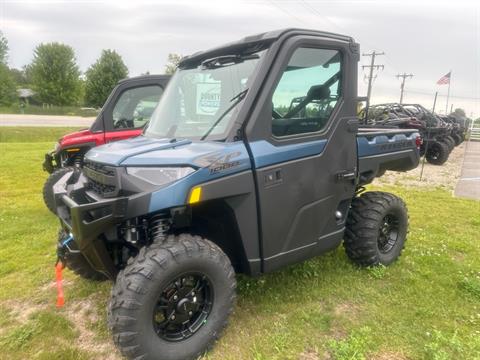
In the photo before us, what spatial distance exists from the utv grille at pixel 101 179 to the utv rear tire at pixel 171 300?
19.4 inches

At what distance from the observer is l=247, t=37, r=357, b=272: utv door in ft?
9.34

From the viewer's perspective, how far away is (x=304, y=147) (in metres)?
3.03

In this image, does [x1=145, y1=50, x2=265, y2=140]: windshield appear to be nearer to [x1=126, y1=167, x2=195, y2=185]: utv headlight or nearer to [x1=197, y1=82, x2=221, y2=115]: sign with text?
[x1=197, y1=82, x2=221, y2=115]: sign with text

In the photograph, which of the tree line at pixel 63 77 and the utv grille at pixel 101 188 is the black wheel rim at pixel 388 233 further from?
the tree line at pixel 63 77

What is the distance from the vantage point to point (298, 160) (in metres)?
3.00

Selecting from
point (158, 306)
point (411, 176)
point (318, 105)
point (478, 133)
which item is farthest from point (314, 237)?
point (478, 133)

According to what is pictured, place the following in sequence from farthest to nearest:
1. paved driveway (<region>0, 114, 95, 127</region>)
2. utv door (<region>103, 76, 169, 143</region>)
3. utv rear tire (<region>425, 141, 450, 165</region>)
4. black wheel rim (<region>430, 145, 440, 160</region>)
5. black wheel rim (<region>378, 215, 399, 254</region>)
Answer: paved driveway (<region>0, 114, 95, 127</region>) → black wheel rim (<region>430, 145, 440, 160</region>) → utv rear tire (<region>425, 141, 450, 165</region>) → utv door (<region>103, 76, 169, 143</region>) → black wheel rim (<region>378, 215, 399, 254</region>)

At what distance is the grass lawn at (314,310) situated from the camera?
2875 mm

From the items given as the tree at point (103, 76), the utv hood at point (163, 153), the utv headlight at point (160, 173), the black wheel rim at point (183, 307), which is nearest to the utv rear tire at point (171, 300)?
the black wheel rim at point (183, 307)

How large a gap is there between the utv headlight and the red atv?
363 centimetres

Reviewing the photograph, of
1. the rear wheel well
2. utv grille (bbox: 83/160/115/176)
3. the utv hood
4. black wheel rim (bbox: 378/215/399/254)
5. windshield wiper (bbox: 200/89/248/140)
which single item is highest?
windshield wiper (bbox: 200/89/248/140)

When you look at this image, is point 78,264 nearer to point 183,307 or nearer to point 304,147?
point 183,307

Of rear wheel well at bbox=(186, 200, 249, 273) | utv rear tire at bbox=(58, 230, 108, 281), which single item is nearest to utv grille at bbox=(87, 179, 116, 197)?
utv rear tire at bbox=(58, 230, 108, 281)

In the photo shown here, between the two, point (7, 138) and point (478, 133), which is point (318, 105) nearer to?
point (7, 138)
